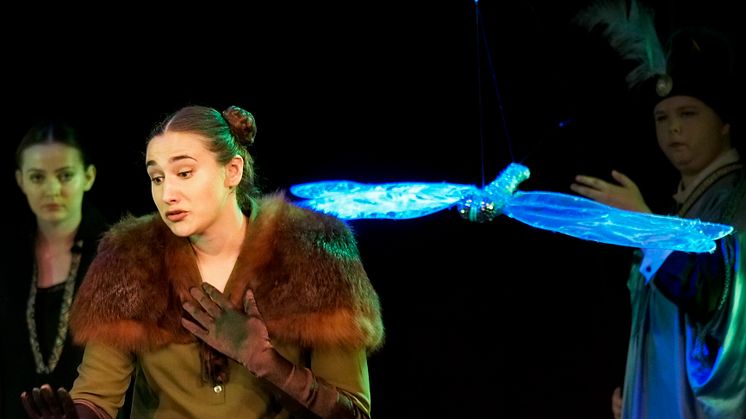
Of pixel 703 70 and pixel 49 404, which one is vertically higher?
pixel 703 70

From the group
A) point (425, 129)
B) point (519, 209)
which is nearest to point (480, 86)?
point (425, 129)

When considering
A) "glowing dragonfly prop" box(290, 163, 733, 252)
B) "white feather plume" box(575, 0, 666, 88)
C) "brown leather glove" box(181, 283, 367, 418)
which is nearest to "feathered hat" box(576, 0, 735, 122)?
"white feather plume" box(575, 0, 666, 88)

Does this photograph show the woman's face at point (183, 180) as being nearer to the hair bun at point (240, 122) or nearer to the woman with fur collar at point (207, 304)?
the woman with fur collar at point (207, 304)

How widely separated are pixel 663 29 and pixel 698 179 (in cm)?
52

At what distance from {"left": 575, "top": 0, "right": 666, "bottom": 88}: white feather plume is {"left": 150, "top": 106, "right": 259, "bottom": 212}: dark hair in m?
1.36

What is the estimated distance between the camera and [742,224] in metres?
2.95

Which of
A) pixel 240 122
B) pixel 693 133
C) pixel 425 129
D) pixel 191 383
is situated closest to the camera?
pixel 191 383

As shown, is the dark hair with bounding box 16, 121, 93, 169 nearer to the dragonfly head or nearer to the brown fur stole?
the brown fur stole

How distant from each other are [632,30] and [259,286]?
5.31 ft

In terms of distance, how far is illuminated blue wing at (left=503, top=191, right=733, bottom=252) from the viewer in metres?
2.68

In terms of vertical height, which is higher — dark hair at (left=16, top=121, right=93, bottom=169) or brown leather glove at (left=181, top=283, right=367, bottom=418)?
dark hair at (left=16, top=121, right=93, bottom=169)

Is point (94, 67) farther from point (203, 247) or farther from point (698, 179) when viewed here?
point (698, 179)

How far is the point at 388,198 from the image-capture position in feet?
9.84

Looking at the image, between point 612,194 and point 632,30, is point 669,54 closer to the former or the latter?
point 632,30
